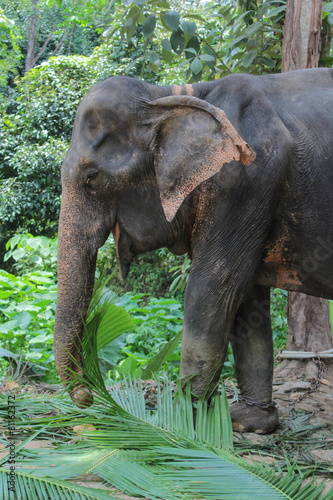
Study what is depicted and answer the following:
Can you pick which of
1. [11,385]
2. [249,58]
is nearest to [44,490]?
[11,385]

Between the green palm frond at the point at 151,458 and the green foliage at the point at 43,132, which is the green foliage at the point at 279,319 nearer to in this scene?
the green palm frond at the point at 151,458

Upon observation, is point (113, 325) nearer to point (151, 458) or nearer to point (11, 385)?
point (11, 385)

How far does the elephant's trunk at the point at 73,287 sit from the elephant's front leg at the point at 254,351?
88 cm

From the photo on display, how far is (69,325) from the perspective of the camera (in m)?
2.53

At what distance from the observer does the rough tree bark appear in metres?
3.88

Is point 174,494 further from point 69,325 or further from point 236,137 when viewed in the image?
point 236,137

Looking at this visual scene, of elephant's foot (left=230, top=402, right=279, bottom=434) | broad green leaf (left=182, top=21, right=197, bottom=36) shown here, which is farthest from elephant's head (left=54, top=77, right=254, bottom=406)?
broad green leaf (left=182, top=21, right=197, bottom=36)

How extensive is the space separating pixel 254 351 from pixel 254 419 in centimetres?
37

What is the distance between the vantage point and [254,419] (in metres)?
2.82

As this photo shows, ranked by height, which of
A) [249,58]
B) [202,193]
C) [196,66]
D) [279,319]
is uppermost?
[249,58]

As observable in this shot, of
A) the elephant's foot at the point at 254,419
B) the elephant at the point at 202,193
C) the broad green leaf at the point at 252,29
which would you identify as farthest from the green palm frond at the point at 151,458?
the broad green leaf at the point at 252,29

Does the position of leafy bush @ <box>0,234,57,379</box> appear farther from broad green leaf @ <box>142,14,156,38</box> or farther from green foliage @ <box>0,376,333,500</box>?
broad green leaf @ <box>142,14,156,38</box>

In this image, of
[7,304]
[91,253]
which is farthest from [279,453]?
[7,304]

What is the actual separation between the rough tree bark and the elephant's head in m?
1.70
